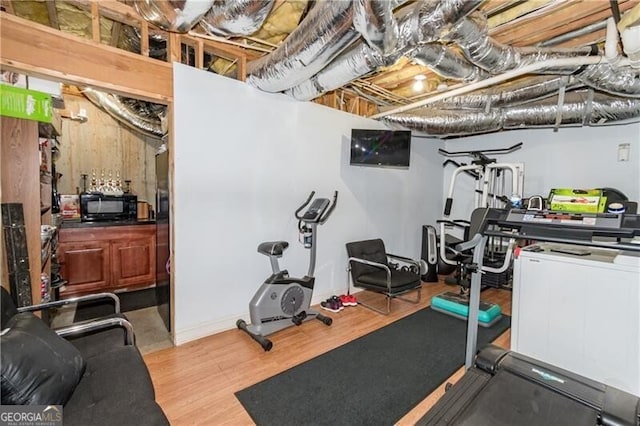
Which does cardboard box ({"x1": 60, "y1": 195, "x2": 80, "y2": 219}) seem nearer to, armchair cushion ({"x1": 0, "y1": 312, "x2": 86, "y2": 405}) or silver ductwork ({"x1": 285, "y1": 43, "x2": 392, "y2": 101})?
armchair cushion ({"x1": 0, "y1": 312, "x2": 86, "y2": 405})

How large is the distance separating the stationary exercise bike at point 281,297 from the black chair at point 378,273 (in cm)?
71

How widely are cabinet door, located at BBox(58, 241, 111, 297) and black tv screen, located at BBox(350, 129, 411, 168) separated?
334 centimetres

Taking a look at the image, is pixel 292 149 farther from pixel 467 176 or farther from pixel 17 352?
pixel 467 176

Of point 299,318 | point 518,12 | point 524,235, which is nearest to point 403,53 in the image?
point 518,12

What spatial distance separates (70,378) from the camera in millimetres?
1266

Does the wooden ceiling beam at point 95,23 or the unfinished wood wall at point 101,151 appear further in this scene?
the unfinished wood wall at point 101,151

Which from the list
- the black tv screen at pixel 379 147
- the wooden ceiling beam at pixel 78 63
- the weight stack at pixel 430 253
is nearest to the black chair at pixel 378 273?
the weight stack at pixel 430 253

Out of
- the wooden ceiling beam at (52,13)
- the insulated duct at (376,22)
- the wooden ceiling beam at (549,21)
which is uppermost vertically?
the wooden ceiling beam at (549,21)

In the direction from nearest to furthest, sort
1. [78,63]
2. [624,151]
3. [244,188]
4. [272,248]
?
1. [78,63]
2. [272,248]
3. [244,188]
4. [624,151]

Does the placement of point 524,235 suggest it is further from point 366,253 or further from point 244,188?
point 244,188

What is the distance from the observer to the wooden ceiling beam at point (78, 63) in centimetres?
183

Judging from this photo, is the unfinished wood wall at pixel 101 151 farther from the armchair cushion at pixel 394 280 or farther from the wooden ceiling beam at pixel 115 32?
the armchair cushion at pixel 394 280

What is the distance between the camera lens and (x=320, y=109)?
3.47 m

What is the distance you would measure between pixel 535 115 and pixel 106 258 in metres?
5.62
